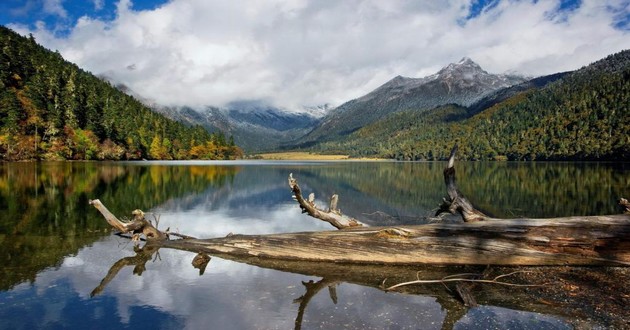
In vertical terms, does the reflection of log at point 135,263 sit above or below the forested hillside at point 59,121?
below

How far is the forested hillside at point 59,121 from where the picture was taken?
116812 millimetres

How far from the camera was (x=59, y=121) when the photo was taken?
128 m

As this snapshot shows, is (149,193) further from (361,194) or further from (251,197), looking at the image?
Answer: (361,194)

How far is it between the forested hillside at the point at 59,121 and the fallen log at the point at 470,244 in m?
129

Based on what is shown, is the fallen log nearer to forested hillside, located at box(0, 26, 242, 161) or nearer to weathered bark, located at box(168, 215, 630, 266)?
weathered bark, located at box(168, 215, 630, 266)

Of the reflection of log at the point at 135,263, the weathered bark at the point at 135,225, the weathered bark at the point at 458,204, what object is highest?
the weathered bark at the point at 458,204

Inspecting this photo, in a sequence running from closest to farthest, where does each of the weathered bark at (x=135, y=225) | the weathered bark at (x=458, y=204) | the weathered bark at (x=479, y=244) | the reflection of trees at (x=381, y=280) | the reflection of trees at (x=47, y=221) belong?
the reflection of trees at (x=381, y=280), the weathered bark at (x=479, y=244), the reflection of trees at (x=47, y=221), the weathered bark at (x=458, y=204), the weathered bark at (x=135, y=225)

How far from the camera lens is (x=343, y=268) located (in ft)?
49.0

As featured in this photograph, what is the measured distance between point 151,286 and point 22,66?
184586 mm

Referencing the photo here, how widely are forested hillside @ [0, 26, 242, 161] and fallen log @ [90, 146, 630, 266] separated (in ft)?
422

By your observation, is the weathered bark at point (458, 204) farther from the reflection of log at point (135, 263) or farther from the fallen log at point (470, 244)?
the reflection of log at point (135, 263)

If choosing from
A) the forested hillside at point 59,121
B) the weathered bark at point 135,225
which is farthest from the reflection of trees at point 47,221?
the forested hillside at point 59,121

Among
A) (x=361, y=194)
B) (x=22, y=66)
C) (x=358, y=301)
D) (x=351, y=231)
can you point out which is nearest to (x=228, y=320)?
(x=358, y=301)

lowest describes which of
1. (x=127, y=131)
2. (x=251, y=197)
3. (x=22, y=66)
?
(x=251, y=197)
